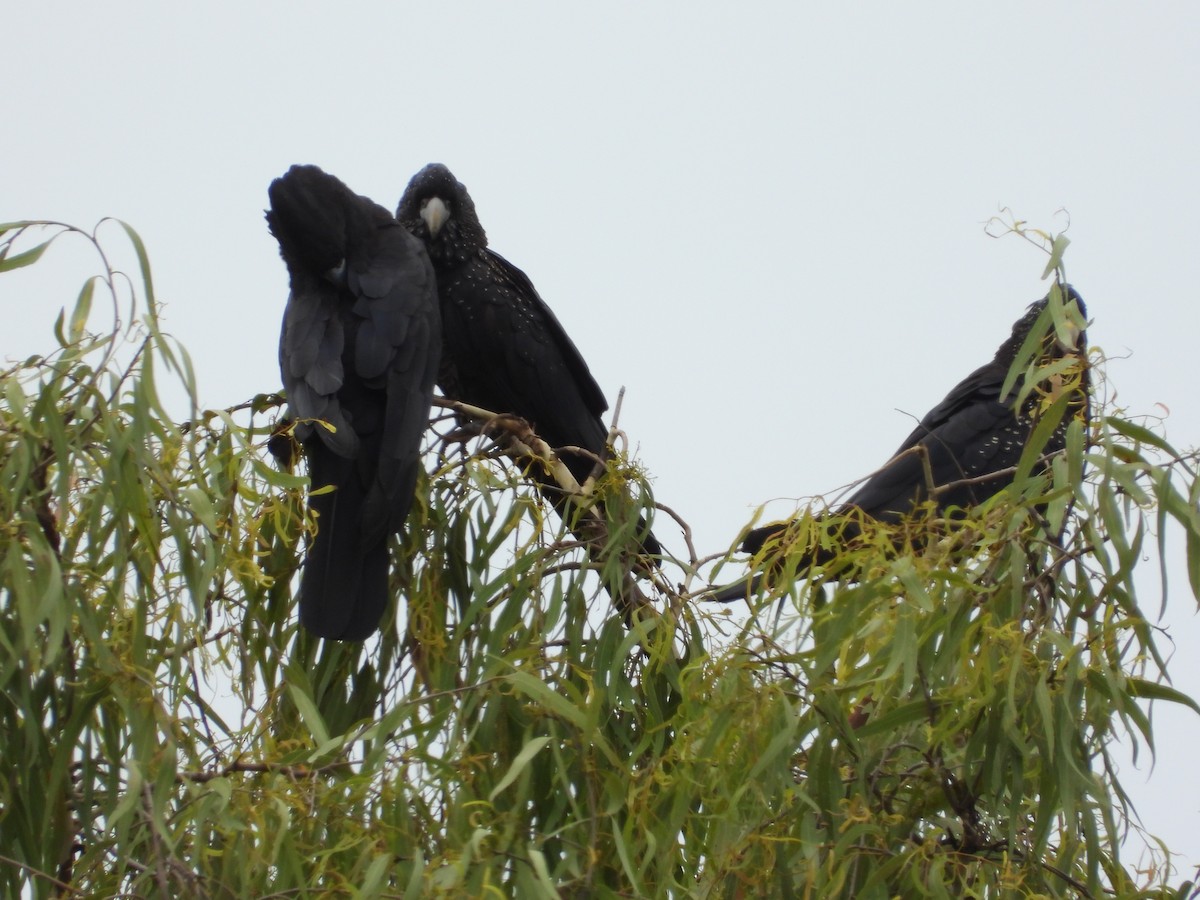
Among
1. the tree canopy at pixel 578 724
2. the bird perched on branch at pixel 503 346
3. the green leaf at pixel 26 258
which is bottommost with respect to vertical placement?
the tree canopy at pixel 578 724

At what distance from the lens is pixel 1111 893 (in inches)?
84.4

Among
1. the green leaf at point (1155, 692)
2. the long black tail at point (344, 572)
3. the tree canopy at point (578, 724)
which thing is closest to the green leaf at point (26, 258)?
the tree canopy at point (578, 724)

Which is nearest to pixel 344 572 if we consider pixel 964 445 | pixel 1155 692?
pixel 1155 692

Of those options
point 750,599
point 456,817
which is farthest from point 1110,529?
point 456,817

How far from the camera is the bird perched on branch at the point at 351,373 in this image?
2.58m

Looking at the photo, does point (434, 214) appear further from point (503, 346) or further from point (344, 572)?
point (344, 572)

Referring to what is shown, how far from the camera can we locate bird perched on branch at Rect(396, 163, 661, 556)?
4.25 meters

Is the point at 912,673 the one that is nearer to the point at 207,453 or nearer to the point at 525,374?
the point at 207,453

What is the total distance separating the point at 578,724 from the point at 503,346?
2.34 m

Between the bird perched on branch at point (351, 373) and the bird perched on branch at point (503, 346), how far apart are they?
0.41 meters

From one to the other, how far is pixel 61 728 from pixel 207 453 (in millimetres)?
494

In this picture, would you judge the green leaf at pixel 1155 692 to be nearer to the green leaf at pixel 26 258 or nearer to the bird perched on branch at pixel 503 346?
the green leaf at pixel 26 258

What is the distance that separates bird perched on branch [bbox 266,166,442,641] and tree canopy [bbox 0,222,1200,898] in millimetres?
322

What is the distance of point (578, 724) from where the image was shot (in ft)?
6.68
